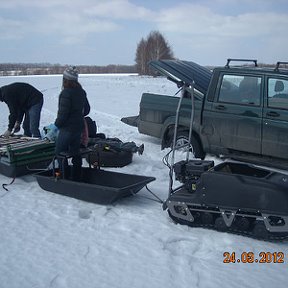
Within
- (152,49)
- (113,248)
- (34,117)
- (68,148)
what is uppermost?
(152,49)

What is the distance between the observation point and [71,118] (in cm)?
561

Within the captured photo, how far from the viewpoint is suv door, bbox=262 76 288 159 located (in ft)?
Answer: 20.3

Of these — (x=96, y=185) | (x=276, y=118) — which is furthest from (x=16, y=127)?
(x=276, y=118)

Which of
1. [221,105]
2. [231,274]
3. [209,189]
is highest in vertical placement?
[221,105]

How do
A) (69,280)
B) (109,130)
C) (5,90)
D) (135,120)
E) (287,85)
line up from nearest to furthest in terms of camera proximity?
(69,280), (287,85), (5,90), (135,120), (109,130)

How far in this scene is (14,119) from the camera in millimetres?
7688

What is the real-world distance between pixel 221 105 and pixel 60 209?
10.9ft

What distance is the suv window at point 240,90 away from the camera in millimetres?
6469

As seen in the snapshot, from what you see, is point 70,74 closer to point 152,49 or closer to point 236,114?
point 236,114

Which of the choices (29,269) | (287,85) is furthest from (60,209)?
(287,85)

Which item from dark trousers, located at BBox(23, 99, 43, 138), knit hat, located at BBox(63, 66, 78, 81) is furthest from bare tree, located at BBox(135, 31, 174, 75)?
A: knit hat, located at BBox(63, 66, 78, 81)

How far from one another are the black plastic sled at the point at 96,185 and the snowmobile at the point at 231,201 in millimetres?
720

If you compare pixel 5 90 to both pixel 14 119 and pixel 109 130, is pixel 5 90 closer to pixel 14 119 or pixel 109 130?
pixel 14 119

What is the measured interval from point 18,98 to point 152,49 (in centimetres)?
5401
